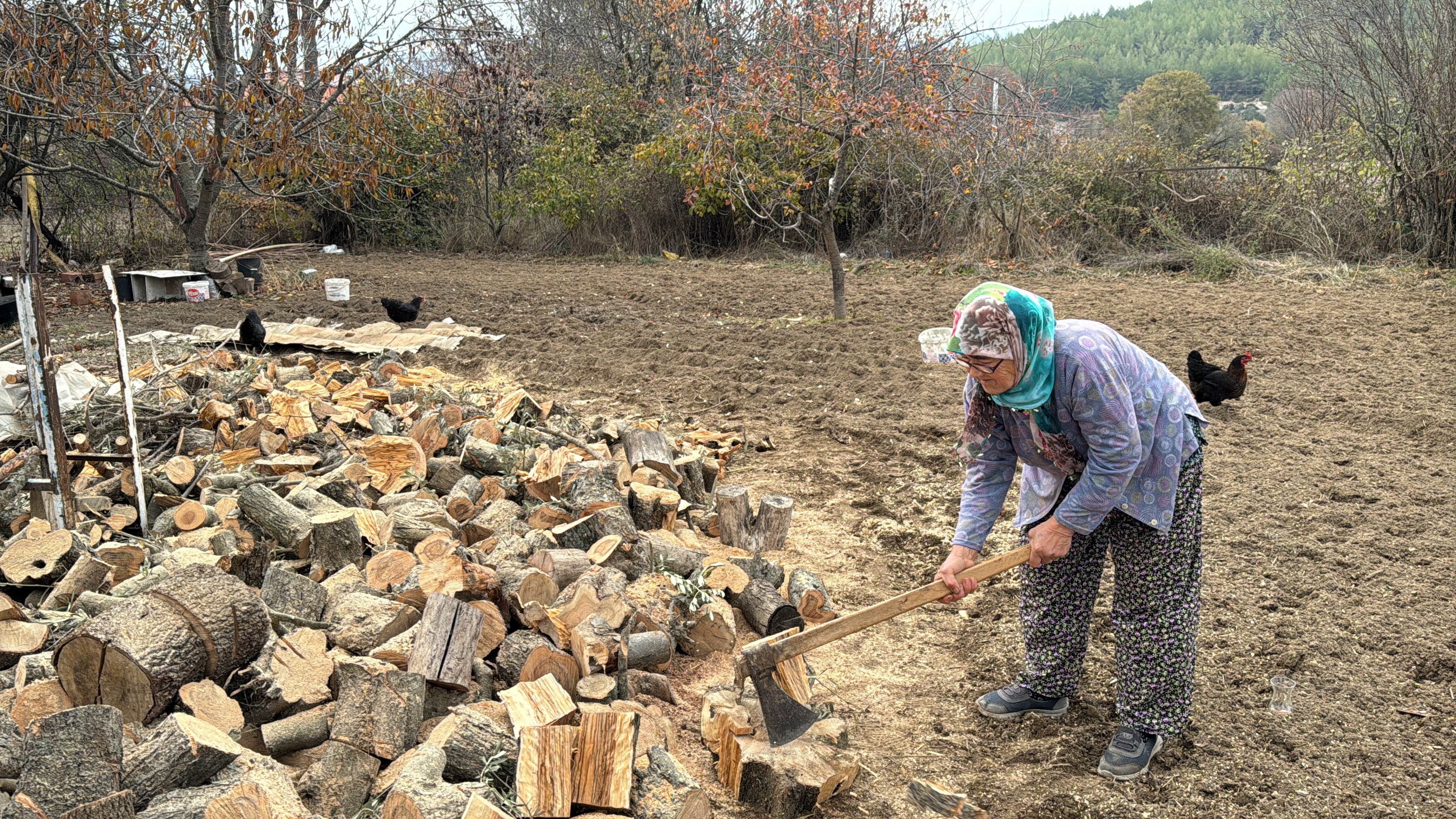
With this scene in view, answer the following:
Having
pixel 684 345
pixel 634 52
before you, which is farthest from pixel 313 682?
pixel 634 52

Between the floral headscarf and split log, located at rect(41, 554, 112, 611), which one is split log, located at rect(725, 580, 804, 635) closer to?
the floral headscarf

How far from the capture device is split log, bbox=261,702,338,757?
86.4 inches

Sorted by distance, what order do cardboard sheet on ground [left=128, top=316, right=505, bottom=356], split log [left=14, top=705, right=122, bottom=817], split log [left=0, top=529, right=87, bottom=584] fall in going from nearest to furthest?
1. split log [left=14, top=705, right=122, bottom=817]
2. split log [left=0, top=529, right=87, bottom=584]
3. cardboard sheet on ground [left=128, top=316, right=505, bottom=356]

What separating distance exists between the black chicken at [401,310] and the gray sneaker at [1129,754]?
23.4 feet

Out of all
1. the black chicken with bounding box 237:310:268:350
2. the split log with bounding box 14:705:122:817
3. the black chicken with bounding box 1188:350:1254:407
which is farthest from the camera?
the black chicken with bounding box 237:310:268:350

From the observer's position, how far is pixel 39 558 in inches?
111

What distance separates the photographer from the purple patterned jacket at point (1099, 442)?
220 centimetres

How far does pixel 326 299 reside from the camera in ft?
32.8

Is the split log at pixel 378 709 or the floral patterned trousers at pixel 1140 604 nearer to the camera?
the split log at pixel 378 709

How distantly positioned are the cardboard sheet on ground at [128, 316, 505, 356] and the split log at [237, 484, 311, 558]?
422 cm

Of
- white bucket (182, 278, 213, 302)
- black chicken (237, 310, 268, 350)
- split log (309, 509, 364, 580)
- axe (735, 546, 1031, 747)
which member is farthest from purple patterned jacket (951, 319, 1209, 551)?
white bucket (182, 278, 213, 302)

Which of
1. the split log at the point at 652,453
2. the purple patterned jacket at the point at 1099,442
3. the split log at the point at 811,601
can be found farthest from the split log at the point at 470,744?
the split log at the point at 652,453

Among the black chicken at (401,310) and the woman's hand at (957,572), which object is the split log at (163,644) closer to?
the woman's hand at (957,572)

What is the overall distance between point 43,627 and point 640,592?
5.29ft
